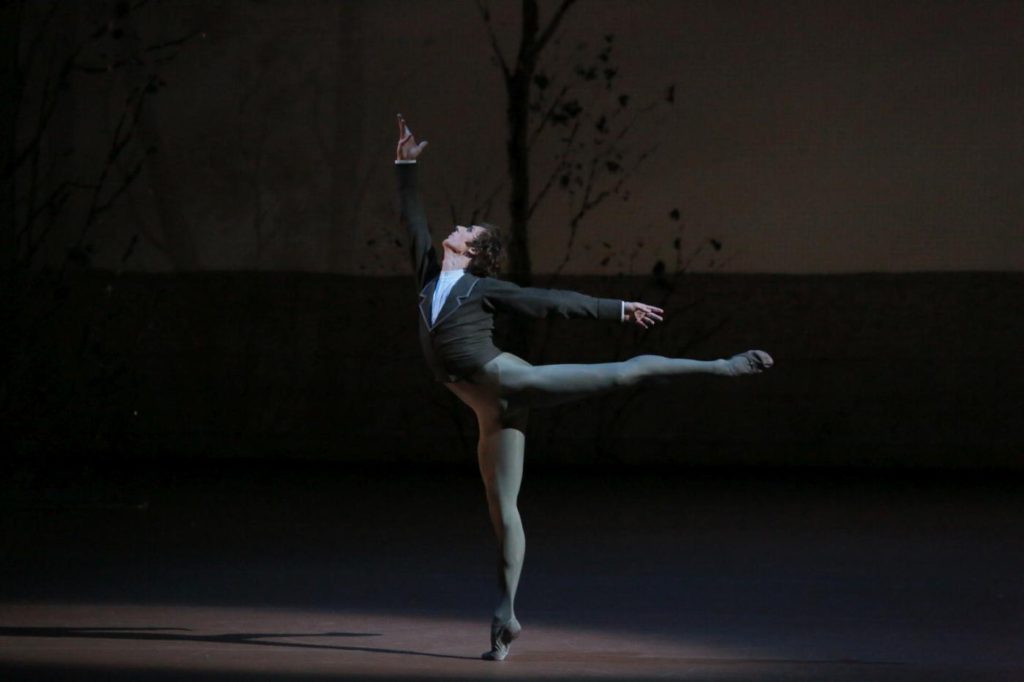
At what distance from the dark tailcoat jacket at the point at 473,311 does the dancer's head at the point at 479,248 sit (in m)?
0.05

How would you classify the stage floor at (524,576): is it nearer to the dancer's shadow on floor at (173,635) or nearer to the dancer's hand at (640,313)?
the dancer's shadow on floor at (173,635)

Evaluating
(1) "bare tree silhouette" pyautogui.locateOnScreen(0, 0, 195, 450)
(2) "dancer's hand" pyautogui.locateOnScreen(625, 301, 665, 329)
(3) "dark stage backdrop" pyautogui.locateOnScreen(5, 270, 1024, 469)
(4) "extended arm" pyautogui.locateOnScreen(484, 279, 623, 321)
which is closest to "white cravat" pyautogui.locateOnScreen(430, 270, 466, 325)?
(4) "extended arm" pyautogui.locateOnScreen(484, 279, 623, 321)

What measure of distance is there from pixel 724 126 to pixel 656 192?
1.95 feet

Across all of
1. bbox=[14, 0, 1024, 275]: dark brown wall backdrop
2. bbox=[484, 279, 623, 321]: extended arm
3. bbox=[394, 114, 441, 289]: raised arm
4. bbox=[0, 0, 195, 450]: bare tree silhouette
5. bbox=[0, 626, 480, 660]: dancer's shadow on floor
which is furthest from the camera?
bbox=[0, 0, 195, 450]: bare tree silhouette

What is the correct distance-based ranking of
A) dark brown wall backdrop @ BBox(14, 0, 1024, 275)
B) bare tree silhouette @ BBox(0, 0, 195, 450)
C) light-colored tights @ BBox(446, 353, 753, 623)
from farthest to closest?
1. bare tree silhouette @ BBox(0, 0, 195, 450)
2. dark brown wall backdrop @ BBox(14, 0, 1024, 275)
3. light-colored tights @ BBox(446, 353, 753, 623)

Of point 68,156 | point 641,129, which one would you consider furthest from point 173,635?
point 68,156

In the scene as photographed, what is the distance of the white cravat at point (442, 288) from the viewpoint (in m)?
4.89

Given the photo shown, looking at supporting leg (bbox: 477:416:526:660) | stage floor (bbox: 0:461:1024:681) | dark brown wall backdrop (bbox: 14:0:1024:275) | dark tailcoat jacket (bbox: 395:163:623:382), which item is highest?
dark brown wall backdrop (bbox: 14:0:1024:275)

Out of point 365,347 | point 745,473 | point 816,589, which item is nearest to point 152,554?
point 816,589

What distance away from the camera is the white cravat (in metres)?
4.89

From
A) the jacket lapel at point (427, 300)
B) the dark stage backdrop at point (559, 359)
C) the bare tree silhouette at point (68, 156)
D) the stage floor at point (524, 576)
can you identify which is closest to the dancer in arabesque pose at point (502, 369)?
the jacket lapel at point (427, 300)

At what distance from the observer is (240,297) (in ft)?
34.7

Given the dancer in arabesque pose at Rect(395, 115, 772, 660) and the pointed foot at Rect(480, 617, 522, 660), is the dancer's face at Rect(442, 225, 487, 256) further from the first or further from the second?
the pointed foot at Rect(480, 617, 522, 660)

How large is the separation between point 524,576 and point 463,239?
6.83ft
